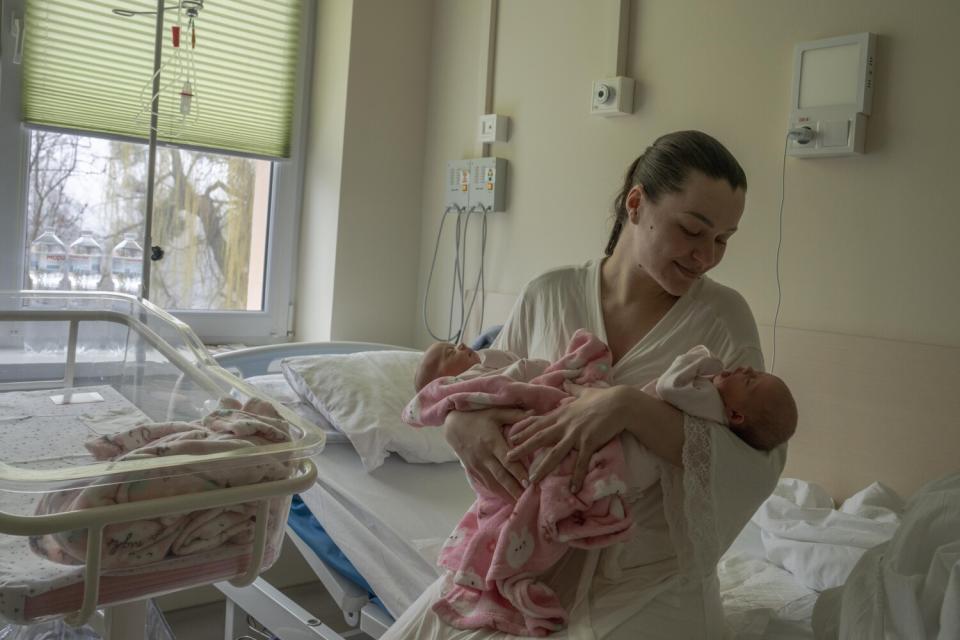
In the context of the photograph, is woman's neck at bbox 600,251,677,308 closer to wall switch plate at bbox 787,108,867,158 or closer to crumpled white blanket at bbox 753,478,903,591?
crumpled white blanket at bbox 753,478,903,591

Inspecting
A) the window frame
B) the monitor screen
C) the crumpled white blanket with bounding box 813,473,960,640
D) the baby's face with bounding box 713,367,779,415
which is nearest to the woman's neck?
the baby's face with bounding box 713,367,779,415

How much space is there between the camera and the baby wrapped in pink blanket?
1.22m

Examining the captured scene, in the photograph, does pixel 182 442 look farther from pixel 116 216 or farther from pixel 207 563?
pixel 116 216

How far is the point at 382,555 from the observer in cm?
179

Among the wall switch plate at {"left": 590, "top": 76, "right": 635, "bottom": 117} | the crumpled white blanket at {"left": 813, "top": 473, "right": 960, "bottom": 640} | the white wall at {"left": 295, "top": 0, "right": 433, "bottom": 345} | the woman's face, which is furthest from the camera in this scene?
the white wall at {"left": 295, "top": 0, "right": 433, "bottom": 345}

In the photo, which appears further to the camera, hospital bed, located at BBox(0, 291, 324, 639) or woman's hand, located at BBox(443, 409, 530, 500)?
woman's hand, located at BBox(443, 409, 530, 500)

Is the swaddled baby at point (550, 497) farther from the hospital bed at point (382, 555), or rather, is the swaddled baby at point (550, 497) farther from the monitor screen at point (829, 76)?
the monitor screen at point (829, 76)

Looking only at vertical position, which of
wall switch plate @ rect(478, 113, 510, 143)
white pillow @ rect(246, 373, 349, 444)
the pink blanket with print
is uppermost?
wall switch plate @ rect(478, 113, 510, 143)

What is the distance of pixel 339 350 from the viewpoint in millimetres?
2859

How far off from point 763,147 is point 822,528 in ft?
3.25

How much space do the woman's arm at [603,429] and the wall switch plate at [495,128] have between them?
1.84 m

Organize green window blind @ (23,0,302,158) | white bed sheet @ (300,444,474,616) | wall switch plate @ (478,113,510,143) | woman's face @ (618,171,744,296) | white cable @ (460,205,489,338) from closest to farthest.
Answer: woman's face @ (618,171,744,296) < white bed sheet @ (300,444,474,616) < green window blind @ (23,0,302,158) < wall switch plate @ (478,113,510,143) < white cable @ (460,205,489,338)

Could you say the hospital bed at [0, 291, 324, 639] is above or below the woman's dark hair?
below

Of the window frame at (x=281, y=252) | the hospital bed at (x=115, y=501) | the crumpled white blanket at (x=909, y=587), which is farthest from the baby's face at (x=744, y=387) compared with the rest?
the window frame at (x=281, y=252)
